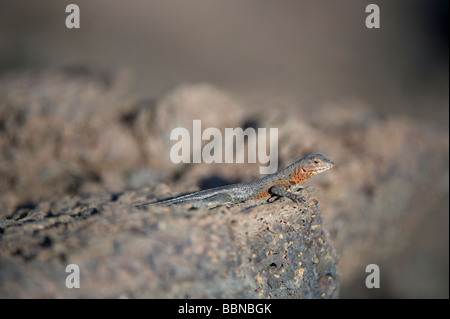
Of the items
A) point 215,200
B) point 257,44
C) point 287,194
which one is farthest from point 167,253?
point 257,44

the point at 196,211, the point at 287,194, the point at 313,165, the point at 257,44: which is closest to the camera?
the point at 196,211

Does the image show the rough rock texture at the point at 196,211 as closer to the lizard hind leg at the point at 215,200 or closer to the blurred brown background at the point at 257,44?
the lizard hind leg at the point at 215,200

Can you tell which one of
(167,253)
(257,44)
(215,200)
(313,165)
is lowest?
(167,253)

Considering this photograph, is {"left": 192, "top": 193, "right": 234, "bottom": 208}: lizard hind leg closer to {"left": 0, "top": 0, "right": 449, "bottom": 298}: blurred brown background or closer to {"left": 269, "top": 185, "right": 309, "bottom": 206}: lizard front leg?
{"left": 269, "top": 185, "right": 309, "bottom": 206}: lizard front leg

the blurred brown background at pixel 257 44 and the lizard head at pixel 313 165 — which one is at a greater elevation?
the blurred brown background at pixel 257 44

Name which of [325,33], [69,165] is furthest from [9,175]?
[325,33]

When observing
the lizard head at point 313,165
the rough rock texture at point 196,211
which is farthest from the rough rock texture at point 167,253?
the lizard head at point 313,165

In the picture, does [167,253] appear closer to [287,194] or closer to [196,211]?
[196,211]
